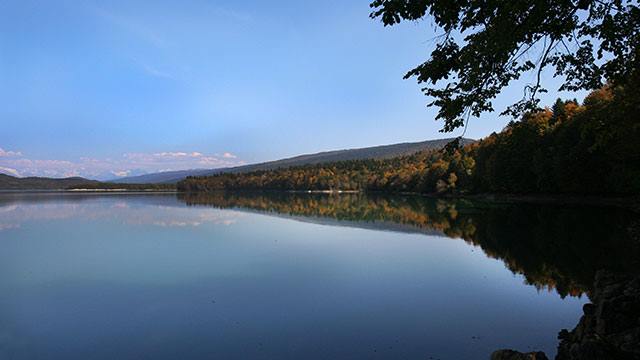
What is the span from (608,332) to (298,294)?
10655 millimetres

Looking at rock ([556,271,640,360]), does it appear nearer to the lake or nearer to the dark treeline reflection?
the lake

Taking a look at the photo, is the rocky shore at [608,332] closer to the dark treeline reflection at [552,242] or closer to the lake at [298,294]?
the lake at [298,294]

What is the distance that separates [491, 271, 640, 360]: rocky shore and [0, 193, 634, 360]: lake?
1195mm

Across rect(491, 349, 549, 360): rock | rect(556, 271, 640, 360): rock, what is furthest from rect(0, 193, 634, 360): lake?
rect(491, 349, 549, 360): rock

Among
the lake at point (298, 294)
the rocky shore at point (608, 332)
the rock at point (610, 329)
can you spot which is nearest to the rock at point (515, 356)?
the rocky shore at point (608, 332)

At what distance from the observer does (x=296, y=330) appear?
13.7m

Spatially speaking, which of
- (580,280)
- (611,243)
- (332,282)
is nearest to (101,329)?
(332,282)

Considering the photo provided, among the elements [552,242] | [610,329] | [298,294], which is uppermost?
[610,329]

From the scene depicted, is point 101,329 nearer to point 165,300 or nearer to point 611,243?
point 165,300

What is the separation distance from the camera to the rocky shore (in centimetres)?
948

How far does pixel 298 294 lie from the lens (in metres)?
18.3

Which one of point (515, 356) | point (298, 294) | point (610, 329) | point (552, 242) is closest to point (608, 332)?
point (610, 329)

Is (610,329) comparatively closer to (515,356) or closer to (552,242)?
(515,356)

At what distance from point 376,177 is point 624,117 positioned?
166903 mm
